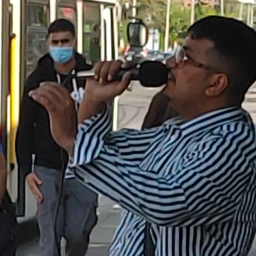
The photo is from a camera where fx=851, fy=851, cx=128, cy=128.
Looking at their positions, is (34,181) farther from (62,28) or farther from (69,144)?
(69,144)

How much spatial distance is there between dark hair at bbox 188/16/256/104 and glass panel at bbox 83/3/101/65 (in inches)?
226

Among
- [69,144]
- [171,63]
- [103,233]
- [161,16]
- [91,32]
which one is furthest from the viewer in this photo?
[161,16]

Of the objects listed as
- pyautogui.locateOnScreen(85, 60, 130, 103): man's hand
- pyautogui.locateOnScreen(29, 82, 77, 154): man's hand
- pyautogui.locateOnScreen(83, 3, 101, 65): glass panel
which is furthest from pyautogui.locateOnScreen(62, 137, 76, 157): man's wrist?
pyautogui.locateOnScreen(83, 3, 101, 65): glass panel

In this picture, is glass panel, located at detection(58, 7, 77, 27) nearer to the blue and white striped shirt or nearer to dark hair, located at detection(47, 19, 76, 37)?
dark hair, located at detection(47, 19, 76, 37)

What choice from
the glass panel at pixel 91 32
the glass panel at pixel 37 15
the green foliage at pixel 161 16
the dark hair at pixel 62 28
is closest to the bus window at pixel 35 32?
the glass panel at pixel 37 15

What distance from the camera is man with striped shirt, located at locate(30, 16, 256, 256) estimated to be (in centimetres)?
202

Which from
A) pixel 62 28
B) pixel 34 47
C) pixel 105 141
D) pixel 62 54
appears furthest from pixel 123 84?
pixel 34 47

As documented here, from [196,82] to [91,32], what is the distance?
6029 mm

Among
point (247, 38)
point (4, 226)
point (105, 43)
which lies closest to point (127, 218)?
point (247, 38)

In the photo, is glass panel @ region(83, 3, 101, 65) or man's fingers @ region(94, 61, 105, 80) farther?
glass panel @ region(83, 3, 101, 65)

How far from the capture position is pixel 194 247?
82.4 inches

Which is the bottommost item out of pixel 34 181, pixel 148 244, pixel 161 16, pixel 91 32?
pixel 34 181

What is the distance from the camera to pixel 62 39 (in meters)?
5.74

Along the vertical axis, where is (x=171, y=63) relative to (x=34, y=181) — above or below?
above
